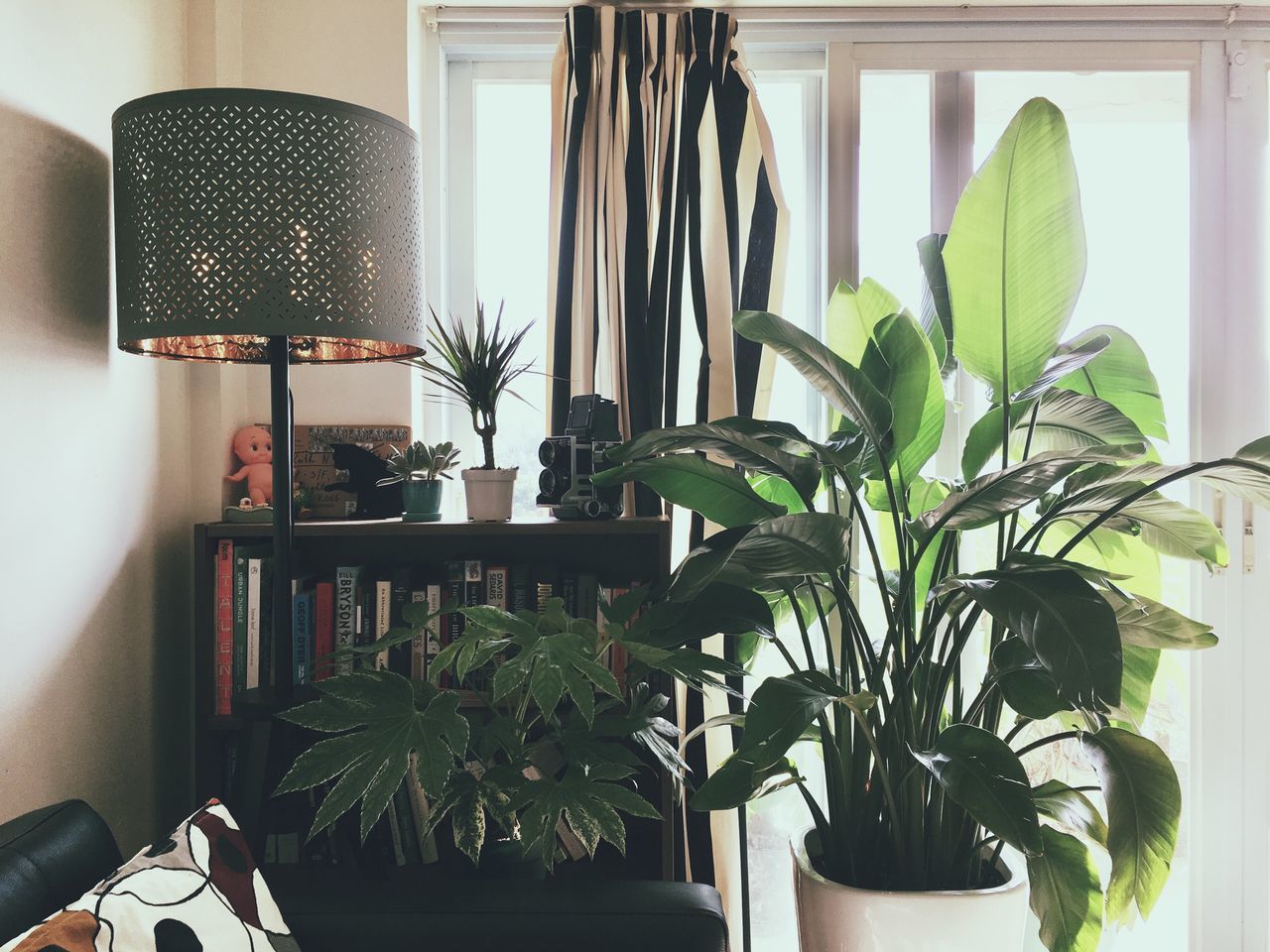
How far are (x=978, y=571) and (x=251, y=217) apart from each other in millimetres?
1187

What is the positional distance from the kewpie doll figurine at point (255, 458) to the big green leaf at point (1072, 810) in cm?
147

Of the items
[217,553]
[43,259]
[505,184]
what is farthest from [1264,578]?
[43,259]

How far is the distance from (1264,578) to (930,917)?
1.35m

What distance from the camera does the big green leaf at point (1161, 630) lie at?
126 cm

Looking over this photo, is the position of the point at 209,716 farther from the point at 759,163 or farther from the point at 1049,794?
the point at 759,163

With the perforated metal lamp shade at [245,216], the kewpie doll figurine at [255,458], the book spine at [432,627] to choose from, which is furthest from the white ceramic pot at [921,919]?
the kewpie doll figurine at [255,458]

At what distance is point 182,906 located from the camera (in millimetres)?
830

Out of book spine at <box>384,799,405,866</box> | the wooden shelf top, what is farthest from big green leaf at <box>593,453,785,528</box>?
book spine at <box>384,799,405,866</box>

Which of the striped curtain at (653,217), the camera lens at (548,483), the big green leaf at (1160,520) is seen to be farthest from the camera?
the striped curtain at (653,217)

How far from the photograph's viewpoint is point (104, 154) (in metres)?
1.42

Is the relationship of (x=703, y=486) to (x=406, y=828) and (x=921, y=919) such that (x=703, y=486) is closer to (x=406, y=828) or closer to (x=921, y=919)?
(x=921, y=919)

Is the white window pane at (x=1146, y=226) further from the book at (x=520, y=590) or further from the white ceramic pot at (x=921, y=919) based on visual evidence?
the book at (x=520, y=590)

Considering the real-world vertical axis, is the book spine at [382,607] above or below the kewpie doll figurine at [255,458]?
below

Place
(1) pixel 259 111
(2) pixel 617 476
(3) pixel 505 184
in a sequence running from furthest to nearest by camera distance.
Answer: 1. (3) pixel 505 184
2. (2) pixel 617 476
3. (1) pixel 259 111
